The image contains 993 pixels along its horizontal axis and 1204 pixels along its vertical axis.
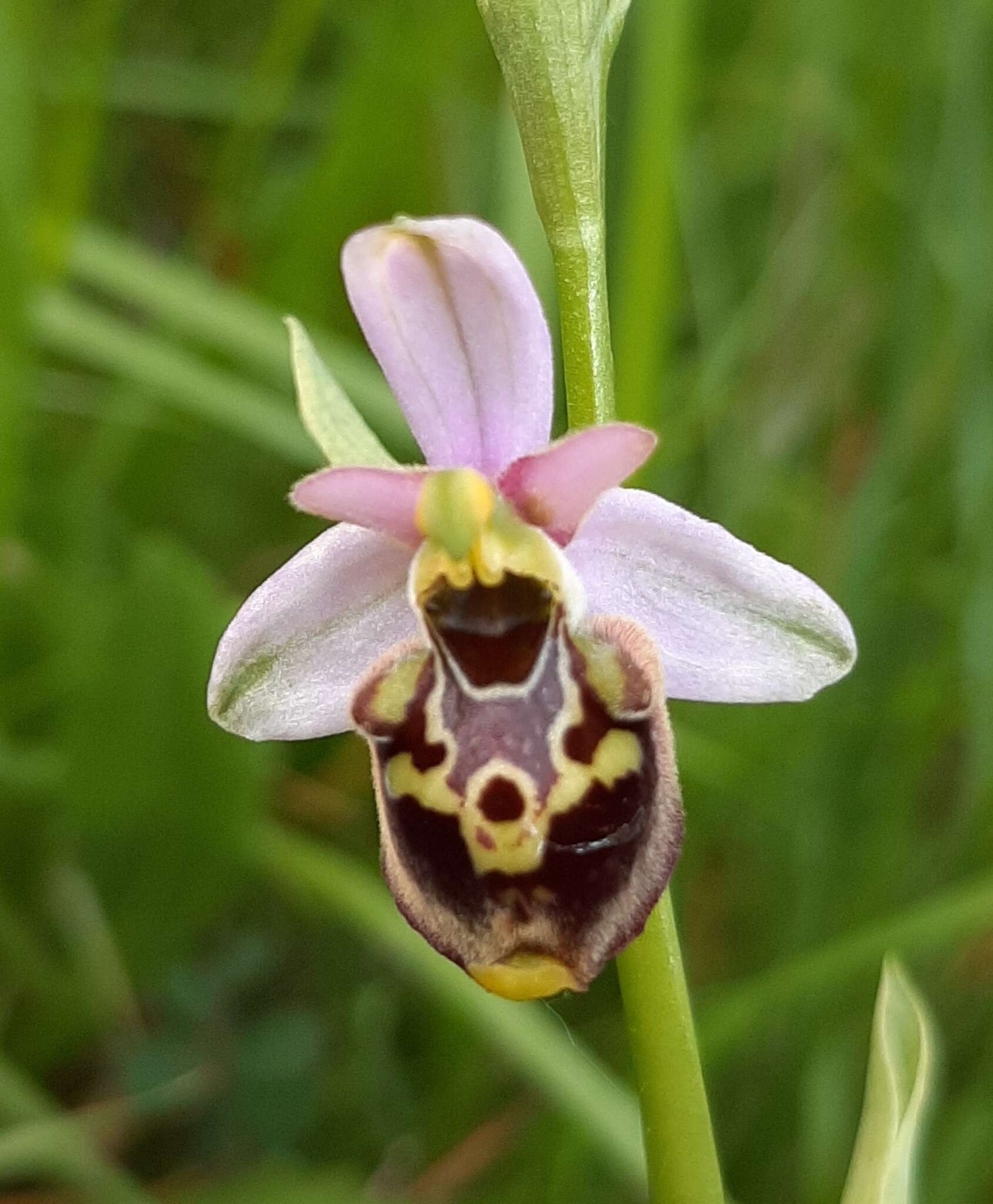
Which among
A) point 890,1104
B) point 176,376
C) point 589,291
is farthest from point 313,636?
point 176,376

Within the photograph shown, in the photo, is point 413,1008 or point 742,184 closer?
point 413,1008

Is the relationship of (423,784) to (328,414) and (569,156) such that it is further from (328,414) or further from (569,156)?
(569,156)

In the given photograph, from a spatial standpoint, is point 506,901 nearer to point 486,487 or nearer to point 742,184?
point 486,487

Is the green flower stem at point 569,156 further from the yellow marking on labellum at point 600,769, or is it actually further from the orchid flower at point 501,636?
the yellow marking on labellum at point 600,769

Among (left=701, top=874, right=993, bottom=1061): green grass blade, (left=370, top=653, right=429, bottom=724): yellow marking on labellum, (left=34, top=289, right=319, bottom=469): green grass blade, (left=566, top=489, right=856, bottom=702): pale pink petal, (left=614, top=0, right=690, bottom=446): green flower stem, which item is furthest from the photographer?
(left=34, top=289, right=319, bottom=469): green grass blade

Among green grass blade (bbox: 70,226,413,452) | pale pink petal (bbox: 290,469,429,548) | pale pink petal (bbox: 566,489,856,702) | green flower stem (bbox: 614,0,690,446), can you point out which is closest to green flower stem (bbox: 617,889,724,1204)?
pale pink petal (bbox: 566,489,856,702)

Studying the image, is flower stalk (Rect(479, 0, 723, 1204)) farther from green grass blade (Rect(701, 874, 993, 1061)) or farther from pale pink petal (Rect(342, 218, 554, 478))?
green grass blade (Rect(701, 874, 993, 1061))

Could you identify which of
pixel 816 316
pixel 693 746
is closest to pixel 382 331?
pixel 693 746
